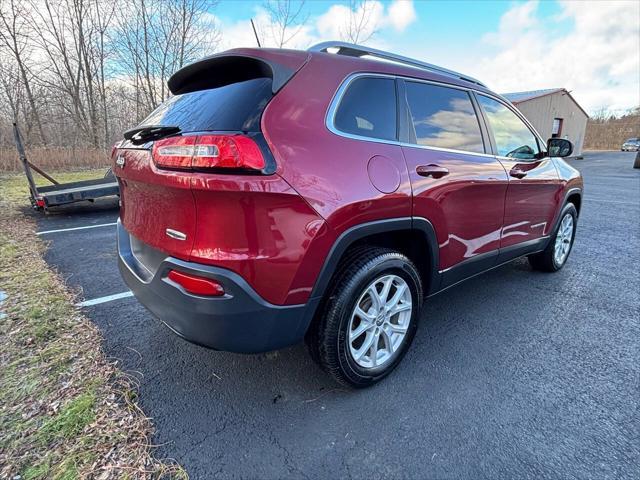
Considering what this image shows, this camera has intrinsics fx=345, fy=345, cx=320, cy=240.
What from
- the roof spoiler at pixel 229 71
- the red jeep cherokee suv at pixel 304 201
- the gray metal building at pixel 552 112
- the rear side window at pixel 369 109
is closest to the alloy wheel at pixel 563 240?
the red jeep cherokee suv at pixel 304 201

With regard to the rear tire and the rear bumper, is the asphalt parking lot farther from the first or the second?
the rear tire

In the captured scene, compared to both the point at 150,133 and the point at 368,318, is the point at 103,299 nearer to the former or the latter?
the point at 150,133

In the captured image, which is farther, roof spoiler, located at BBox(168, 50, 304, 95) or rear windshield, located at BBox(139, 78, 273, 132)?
roof spoiler, located at BBox(168, 50, 304, 95)

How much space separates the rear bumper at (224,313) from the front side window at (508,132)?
2.36 meters

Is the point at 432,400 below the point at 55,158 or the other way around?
below

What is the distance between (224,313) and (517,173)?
2812mm

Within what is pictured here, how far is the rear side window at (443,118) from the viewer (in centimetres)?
230

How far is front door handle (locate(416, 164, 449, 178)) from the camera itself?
7.05 feet

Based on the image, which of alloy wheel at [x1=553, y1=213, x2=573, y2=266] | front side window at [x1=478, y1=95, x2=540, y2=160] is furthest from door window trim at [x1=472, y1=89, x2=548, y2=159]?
alloy wheel at [x1=553, y1=213, x2=573, y2=266]

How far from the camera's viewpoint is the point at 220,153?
1.51 m

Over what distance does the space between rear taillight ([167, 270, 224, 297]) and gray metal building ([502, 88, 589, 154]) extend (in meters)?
26.8

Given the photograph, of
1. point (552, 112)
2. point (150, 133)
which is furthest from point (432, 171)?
point (552, 112)

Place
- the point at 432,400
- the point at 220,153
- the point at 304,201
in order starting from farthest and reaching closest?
1. the point at 432,400
2. the point at 304,201
3. the point at 220,153

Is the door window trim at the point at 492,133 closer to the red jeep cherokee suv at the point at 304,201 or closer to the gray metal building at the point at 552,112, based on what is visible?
the red jeep cherokee suv at the point at 304,201
